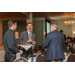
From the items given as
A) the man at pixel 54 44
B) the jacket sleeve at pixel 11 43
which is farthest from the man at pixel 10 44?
the man at pixel 54 44

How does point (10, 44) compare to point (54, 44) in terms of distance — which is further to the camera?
point (54, 44)

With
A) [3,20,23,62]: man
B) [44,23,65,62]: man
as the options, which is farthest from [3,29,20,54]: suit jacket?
[44,23,65,62]: man

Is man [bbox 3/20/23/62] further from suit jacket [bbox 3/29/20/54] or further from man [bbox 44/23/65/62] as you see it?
man [bbox 44/23/65/62]

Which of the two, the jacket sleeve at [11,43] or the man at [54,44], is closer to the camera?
the jacket sleeve at [11,43]

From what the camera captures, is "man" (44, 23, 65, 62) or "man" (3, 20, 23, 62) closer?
"man" (3, 20, 23, 62)

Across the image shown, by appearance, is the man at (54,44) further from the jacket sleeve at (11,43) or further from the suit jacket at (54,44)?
the jacket sleeve at (11,43)

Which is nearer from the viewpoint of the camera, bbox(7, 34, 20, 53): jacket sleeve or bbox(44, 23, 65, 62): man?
bbox(7, 34, 20, 53): jacket sleeve

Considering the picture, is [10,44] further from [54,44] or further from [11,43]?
[54,44]

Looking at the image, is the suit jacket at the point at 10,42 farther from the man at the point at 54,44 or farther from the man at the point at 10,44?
the man at the point at 54,44

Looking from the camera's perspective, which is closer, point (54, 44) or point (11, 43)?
point (11, 43)

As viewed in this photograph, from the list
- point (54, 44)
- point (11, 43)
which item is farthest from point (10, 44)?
point (54, 44)

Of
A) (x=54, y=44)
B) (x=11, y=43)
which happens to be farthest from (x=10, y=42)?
(x=54, y=44)

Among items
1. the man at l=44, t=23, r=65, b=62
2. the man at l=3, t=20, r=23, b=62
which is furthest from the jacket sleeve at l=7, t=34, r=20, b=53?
Answer: the man at l=44, t=23, r=65, b=62
